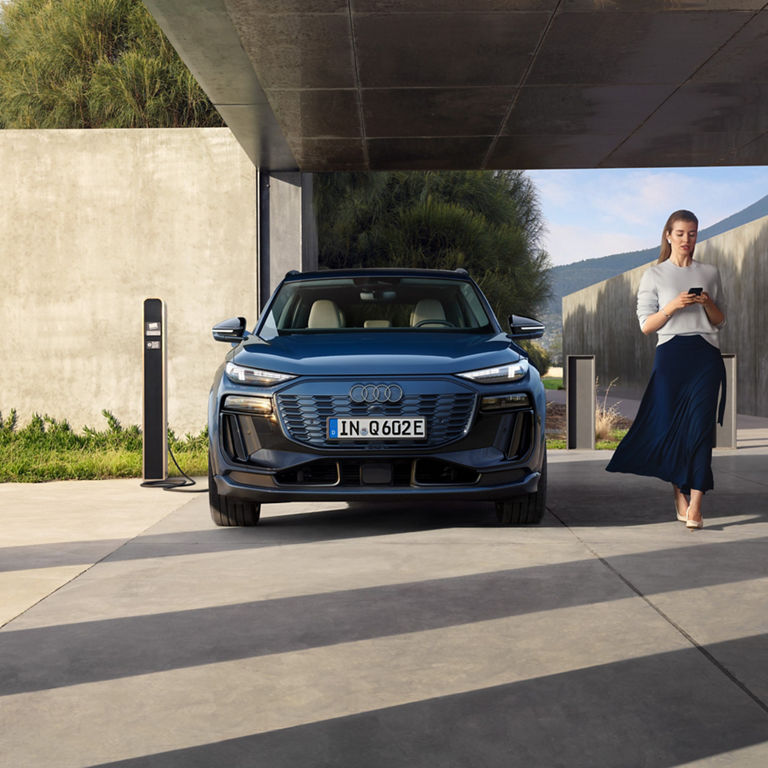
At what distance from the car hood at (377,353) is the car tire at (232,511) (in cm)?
89

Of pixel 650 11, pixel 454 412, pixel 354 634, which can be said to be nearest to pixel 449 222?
pixel 650 11

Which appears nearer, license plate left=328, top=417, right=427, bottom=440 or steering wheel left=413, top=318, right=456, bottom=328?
license plate left=328, top=417, right=427, bottom=440

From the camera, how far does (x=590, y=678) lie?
3.37 m

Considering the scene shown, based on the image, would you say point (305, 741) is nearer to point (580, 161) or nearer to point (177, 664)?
point (177, 664)

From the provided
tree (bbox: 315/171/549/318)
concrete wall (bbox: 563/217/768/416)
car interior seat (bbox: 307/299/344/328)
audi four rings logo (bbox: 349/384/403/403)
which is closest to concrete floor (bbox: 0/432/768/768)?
audi four rings logo (bbox: 349/384/403/403)

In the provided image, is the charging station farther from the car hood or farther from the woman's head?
the woman's head

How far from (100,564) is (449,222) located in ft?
52.5

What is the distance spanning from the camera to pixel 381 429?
5832mm

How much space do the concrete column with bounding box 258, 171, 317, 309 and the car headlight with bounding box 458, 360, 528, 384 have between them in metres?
5.91

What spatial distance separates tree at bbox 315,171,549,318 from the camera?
19.0 meters

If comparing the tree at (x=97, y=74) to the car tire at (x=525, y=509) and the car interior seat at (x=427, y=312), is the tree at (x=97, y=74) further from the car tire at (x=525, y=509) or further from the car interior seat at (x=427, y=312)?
the car tire at (x=525, y=509)

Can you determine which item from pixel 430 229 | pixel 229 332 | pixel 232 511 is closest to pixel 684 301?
pixel 229 332

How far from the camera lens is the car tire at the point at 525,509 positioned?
6316 millimetres

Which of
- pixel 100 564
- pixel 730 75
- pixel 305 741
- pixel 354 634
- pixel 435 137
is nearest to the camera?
pixel 305 741
